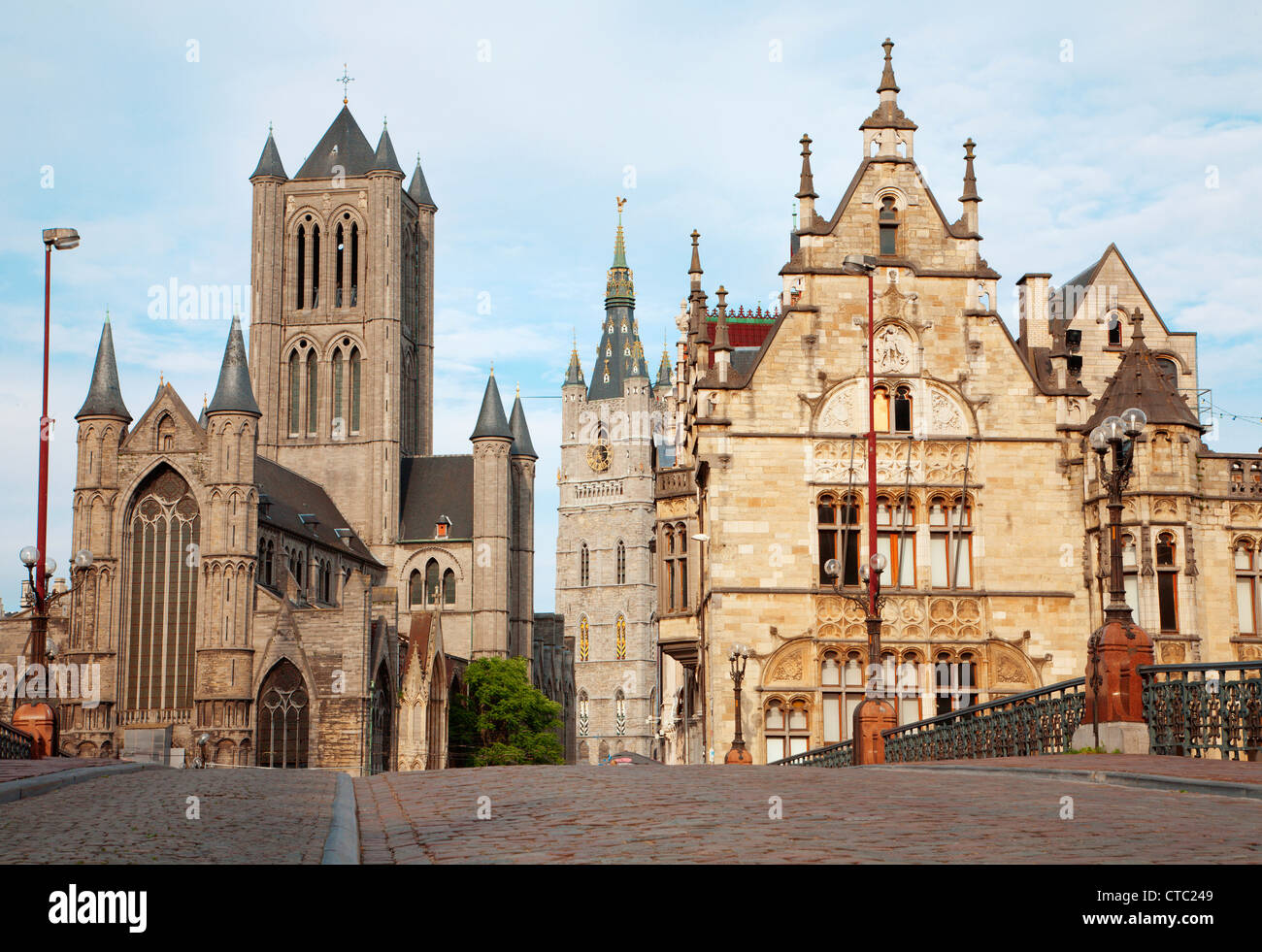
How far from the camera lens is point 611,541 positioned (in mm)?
143750

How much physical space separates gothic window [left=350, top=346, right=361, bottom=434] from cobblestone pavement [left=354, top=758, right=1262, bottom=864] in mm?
80362

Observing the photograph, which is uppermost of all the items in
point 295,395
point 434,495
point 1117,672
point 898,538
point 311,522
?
point 295,395

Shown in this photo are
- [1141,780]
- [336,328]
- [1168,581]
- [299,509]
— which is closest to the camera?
[1141,780]

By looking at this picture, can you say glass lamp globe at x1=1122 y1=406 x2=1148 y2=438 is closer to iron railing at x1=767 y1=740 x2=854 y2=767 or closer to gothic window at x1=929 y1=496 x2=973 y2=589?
iron railing at x1=767 y1=740 x2=854 y2=767

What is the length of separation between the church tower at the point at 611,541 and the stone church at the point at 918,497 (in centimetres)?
9879

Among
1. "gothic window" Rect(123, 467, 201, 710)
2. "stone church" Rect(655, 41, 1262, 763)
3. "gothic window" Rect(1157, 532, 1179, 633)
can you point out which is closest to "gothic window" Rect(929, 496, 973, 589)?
"stone church" Rect(655, 41, 1262, 763)

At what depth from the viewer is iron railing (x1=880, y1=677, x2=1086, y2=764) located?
2122 centimetres

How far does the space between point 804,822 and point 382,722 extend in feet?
222

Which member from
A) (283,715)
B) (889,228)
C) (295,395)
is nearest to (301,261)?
(295,395)

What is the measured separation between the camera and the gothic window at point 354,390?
95312 mm

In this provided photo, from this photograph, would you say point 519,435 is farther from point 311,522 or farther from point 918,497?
point 918,497

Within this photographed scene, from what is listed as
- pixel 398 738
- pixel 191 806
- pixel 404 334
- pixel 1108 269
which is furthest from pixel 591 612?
pixel 191 806

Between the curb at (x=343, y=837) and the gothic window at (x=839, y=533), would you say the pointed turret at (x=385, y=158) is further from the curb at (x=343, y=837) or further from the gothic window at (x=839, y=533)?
the curb at (x=343, y=837)

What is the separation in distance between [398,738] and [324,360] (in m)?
27.2
